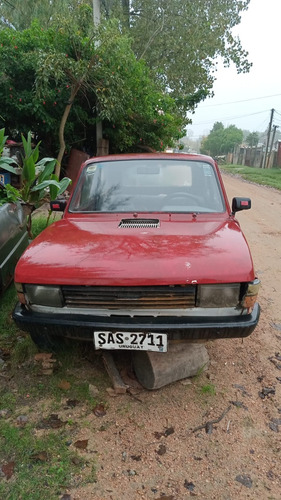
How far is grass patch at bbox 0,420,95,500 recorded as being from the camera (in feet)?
6.13

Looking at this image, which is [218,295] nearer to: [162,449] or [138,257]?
A: [138,257]

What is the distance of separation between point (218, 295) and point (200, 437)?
35.0 inches

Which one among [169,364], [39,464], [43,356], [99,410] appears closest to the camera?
[39,464]

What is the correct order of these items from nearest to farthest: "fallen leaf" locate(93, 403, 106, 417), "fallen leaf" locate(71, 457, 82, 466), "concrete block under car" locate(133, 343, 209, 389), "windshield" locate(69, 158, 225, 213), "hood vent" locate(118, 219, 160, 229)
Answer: "fallen leaf" locate(71, 457, 82, 466) → "fallen leaf" locate(93, 403, 106, 417) → "concrete block under car" locate(133, 343, 209, 389) → "hood vent" locate(118, 219, 160, 229) → "windshield" locate(69, 158, 225, 213)

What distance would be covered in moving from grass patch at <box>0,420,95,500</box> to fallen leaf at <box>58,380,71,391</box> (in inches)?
15.1

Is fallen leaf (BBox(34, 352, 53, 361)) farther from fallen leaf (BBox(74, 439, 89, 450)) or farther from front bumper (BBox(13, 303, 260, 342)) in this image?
fallen leaf (BBox(74, 439, 89, 450))

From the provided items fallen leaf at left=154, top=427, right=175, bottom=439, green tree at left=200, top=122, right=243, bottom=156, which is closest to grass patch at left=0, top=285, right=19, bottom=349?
fallen leaf at left=154, top=427, right=175, bottom=439

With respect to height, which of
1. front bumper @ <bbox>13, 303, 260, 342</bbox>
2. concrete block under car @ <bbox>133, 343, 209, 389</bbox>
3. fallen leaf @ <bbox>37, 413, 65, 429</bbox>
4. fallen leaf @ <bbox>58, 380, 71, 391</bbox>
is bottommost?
fallen leaf @ <bbox>37, 413, 65, 429</bbox>

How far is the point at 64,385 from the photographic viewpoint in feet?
8.77

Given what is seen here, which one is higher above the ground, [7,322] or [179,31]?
[179,31]

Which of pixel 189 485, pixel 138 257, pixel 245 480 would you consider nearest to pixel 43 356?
pixel 138 257

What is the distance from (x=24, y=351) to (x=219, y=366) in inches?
63.6

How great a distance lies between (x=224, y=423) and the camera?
236 cm

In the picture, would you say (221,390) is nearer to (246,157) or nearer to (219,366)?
(219,366)
